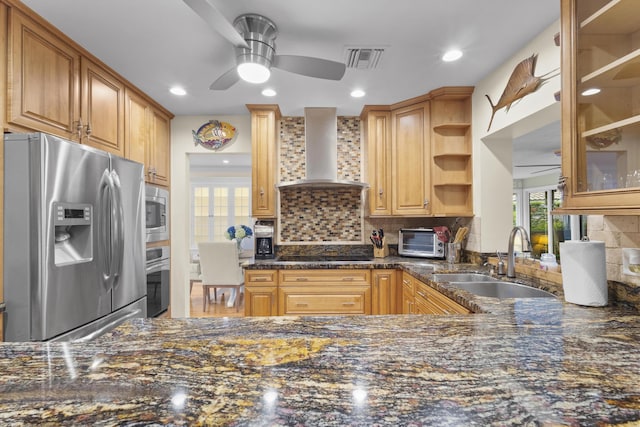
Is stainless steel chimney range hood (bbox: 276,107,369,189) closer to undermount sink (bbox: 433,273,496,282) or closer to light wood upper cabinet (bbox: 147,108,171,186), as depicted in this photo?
light wood upper cabinet (bbox: 147,108,171,186)

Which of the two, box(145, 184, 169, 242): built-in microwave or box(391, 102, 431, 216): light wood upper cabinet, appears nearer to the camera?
box(145, 184, 169, 242): built-in microwave

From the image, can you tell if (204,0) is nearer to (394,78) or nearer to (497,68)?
(394,78)

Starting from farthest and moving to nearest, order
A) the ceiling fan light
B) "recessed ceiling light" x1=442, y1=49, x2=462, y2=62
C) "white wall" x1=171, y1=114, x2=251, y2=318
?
"white wall" x1=171, y1=114, x2=251, y2=318
"recessed ceiling light" x1=442, y1=49, x2=462, y2=62
the ceiling fan light

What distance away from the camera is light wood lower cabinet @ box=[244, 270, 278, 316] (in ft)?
9.33

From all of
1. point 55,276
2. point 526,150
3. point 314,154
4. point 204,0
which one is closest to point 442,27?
point 204,0

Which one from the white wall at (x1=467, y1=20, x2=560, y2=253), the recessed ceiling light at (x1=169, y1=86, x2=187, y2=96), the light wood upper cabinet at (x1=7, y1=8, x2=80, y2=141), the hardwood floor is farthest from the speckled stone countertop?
the hardwood floor

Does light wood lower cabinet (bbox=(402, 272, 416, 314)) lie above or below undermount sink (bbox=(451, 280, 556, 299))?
below

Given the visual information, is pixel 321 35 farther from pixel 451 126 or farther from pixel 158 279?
pixel 158 279

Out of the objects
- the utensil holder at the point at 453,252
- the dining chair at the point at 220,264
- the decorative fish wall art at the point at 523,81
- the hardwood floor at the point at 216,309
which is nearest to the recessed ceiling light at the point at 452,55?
the decorative fish wall art at the point at 523,81

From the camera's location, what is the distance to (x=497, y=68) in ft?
7.73

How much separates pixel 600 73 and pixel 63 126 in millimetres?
2709

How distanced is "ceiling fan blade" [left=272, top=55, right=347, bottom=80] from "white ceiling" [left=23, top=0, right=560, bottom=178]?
0.17 m

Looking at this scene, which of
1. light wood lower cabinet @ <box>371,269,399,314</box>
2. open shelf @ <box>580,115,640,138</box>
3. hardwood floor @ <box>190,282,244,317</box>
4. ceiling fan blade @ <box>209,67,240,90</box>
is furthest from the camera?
hardwood floor @ <box>190,282,244,317</box>

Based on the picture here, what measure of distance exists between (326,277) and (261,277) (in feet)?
1.91
